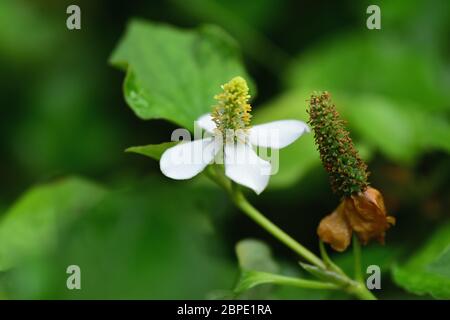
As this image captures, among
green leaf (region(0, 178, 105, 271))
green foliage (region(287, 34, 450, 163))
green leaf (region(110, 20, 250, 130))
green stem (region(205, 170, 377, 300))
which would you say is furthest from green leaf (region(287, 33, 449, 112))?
green stem (region(205, 170, 377, 300))

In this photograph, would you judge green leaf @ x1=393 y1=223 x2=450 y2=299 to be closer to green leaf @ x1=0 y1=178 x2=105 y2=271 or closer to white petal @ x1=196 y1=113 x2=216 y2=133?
white petal @ x1=196 y1=113 x2=216 y2=133

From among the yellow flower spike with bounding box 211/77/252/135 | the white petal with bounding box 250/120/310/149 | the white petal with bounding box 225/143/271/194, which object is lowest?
the white petal with bounding box 225/143/271/194

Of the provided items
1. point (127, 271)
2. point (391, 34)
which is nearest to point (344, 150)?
point (127, 271)

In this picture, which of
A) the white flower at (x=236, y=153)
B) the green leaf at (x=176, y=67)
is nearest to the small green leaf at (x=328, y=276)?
the white flower at (x=236, y=153)

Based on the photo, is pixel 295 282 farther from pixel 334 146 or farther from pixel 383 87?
pixel 383 87

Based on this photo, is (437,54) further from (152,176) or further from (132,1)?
(152,176)

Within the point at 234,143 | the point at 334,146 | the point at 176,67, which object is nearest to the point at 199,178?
the point at 176,67
